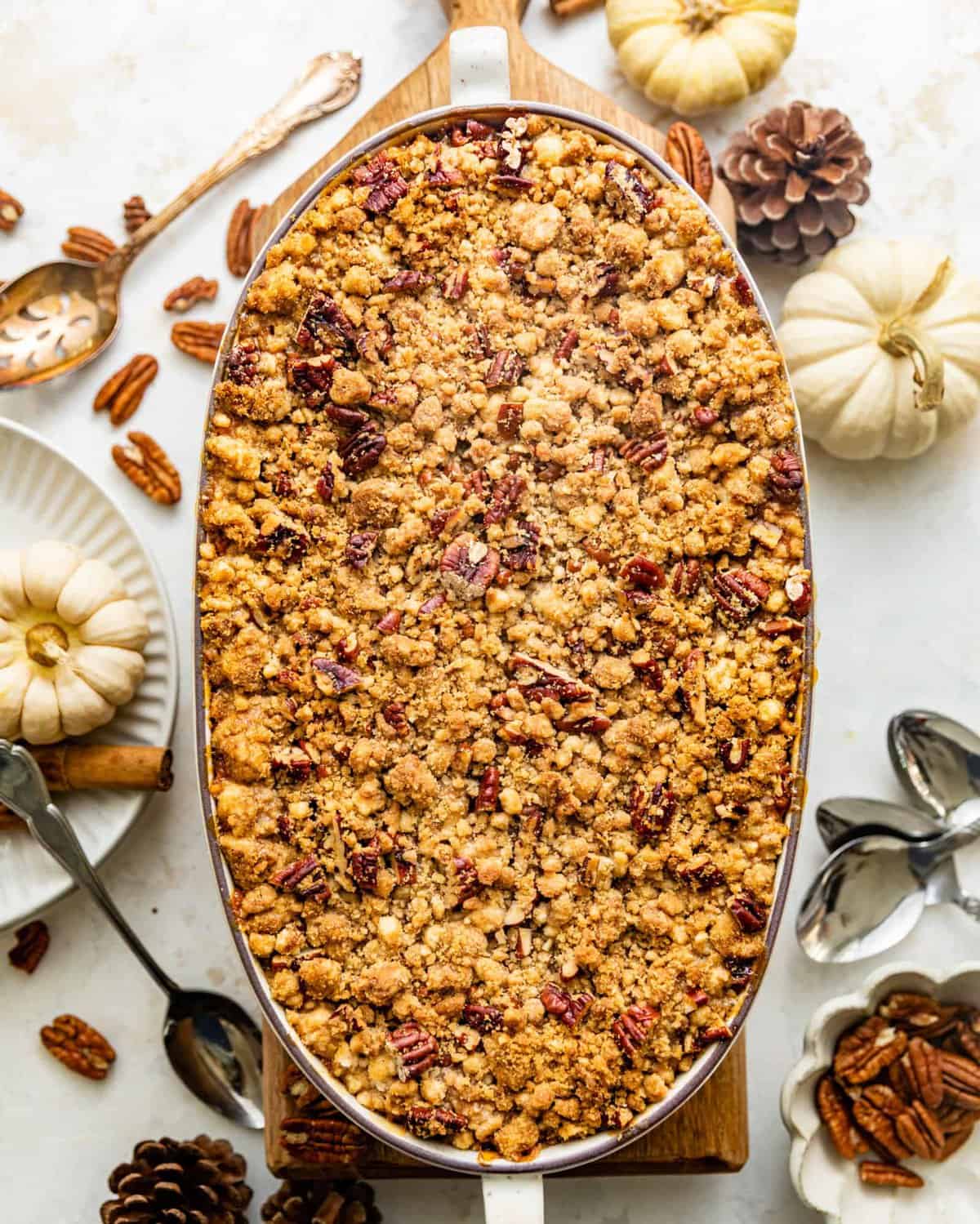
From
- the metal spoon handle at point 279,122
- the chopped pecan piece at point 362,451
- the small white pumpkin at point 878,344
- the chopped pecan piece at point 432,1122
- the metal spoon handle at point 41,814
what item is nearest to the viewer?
the chopped pecan piece at point 432,1122

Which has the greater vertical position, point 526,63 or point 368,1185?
point 526,63

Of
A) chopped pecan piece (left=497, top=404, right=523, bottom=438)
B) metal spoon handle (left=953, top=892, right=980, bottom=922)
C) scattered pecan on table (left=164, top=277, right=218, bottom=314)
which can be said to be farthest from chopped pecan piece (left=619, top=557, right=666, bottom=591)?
scattered pecan on table (left=164, top=277, right=218, bottom=314)

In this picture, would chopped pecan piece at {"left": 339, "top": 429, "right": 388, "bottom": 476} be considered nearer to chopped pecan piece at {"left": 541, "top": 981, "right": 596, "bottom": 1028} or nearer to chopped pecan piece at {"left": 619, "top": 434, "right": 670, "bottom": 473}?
chopped pecan piece at {"left": 619, "top": 434, "right": 670, "bottom": 473}

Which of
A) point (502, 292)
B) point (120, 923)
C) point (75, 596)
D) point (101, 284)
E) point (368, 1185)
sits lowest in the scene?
point (368, 1185)

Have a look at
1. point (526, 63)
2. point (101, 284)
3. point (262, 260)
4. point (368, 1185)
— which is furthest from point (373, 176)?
point (368, 1185)

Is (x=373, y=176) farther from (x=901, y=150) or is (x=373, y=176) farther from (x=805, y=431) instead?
(x=901, y=150)

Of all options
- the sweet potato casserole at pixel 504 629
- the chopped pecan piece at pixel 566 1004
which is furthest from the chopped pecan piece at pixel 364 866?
the chopped pecan piece at pixel 566 1004

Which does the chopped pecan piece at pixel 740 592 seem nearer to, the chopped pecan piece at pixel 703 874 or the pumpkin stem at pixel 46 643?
the chopped pecan piece at pixel 703 874

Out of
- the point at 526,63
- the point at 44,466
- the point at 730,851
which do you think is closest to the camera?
the point at 730,851
